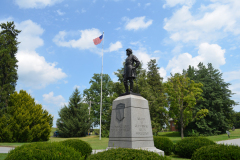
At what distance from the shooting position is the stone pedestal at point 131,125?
8.06 metres

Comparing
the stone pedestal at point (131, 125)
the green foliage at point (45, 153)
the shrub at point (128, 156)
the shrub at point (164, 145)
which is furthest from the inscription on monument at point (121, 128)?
the shrub at point (164, 145)

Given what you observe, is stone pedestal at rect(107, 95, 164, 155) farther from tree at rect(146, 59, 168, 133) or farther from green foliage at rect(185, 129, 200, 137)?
green foliage at rect(185, 129, 200, 137)

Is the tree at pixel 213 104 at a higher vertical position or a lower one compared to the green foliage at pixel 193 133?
higher

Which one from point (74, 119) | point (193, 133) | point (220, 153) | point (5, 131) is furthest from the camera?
point (74, 119)

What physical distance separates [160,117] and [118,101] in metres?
29.6

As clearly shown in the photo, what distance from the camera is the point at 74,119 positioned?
3391 centimetres

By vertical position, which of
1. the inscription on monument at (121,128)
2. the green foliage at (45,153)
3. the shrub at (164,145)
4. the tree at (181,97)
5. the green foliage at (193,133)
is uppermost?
the tree at (181,97)

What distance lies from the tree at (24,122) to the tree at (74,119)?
27.1 ft

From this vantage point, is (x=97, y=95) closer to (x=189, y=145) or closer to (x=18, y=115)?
(x=18, y=115)

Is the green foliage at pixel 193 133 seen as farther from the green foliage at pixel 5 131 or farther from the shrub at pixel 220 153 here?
the green foliage at pixel 5 131

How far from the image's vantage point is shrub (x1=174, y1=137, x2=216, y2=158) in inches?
414

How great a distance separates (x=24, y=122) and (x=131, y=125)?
65.3 feet

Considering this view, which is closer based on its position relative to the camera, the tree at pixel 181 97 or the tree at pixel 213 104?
the tree at pixel 181 97

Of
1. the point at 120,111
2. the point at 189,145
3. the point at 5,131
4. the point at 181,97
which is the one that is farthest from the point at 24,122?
the point at 181,97
